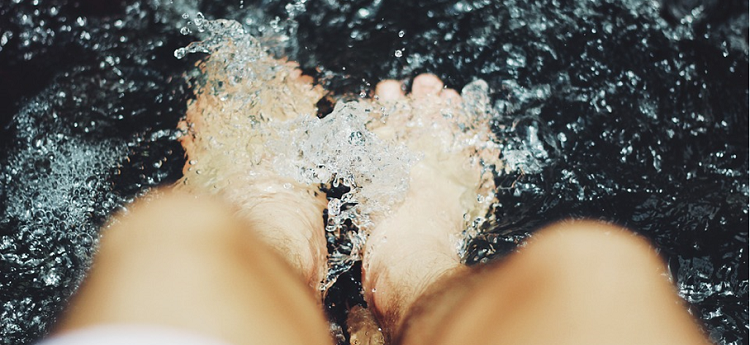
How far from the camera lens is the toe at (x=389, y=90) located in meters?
1.24

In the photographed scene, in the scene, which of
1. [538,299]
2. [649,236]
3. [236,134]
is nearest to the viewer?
[538,299]

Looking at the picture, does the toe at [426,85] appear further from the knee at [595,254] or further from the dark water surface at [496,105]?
the knee at [595,254]

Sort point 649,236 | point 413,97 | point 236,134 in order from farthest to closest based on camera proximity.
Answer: point 413,97 < point 236,134 < point 649,236

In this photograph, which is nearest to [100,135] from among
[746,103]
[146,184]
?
[146,184]

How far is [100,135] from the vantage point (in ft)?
3.76

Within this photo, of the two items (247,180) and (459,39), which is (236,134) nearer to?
(247,180)

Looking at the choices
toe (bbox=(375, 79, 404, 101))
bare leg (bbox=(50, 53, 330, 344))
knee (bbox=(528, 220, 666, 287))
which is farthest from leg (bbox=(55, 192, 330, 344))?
toe (bbox=(375, 79, 404, 101))

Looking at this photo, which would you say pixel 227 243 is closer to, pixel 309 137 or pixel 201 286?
pixel 201 286

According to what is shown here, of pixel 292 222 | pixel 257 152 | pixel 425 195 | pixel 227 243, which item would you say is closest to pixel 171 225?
pixel 227 243

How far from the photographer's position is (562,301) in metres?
0.69

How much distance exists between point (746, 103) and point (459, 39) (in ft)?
Result: 1.91

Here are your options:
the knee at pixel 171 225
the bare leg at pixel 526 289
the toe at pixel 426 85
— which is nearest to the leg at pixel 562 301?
the bare leg at pixel 526 289

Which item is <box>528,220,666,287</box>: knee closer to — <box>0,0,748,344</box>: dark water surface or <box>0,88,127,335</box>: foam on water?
<box>0,0,748,344</box>: dark water surface

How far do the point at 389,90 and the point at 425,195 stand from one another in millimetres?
260
